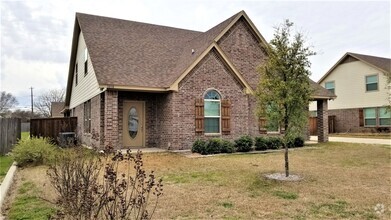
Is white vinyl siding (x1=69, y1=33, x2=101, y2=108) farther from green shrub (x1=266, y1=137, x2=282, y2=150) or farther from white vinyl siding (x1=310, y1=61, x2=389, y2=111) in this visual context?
white vinyl siding (x1=310, y1=61, x2=389, y2=111)

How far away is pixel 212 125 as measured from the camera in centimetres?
1511

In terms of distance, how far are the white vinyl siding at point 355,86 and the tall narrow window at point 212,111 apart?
60.7ft

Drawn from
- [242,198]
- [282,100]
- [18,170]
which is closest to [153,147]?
[18,170]

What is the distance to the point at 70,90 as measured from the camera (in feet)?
75.4

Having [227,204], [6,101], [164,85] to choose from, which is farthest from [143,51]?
[6,101]

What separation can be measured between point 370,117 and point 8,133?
28132 millimetres

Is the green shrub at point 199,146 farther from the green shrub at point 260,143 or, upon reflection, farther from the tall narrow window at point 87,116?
the tall narrow window at point 87,116

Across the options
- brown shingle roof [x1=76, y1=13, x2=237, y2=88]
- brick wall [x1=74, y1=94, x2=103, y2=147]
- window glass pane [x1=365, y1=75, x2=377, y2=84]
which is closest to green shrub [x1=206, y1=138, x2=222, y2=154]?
brown shingle roof [x1=76, y1=13, x2=237, y2=88]

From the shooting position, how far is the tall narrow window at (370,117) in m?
27.5

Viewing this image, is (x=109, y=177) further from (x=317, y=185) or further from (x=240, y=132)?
(x=240, y=132)

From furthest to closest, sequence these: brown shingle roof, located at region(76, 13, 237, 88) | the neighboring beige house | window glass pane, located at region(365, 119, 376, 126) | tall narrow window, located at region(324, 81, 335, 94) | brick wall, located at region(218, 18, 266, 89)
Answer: tall narrow window, located at region(324, 81, 335, 94)
window glass pane, located at region(365, 119, 376, 126)
the neighboring beige house
brick wall, located at region(218, 18, 266, 89)
brown shingle roof, located at region(76, 13, 237, 88)

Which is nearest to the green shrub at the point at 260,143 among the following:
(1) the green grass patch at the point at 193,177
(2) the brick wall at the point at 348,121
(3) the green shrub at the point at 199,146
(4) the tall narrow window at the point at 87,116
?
(3) the green shrub at the point at 199,146

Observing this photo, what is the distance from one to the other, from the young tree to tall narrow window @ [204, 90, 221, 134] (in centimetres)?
642

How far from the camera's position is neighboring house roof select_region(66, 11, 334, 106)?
1411 centimetres
